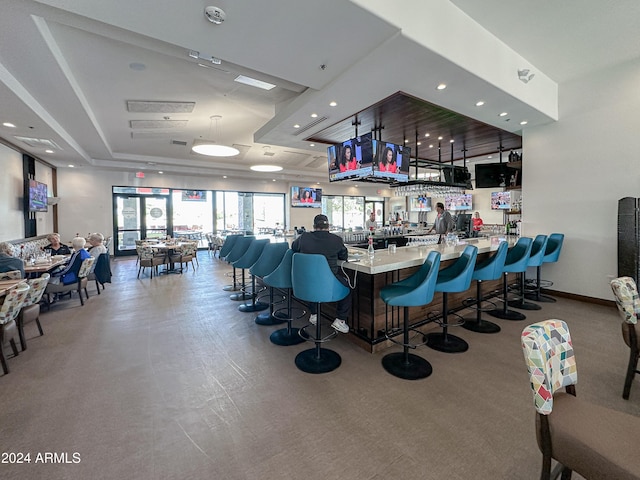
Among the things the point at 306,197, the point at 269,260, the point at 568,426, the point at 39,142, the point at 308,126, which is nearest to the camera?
the point at 568,426

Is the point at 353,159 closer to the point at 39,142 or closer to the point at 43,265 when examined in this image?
the point at 43,265

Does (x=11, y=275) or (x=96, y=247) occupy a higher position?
(x=96, y=247)

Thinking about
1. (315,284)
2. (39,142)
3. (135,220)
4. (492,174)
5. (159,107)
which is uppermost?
(159,107)

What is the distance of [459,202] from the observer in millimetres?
12984

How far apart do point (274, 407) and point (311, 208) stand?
12431mm

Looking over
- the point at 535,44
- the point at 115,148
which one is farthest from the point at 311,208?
the point at 535,44

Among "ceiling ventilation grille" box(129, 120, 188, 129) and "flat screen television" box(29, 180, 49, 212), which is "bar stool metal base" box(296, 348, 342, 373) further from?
"flat screen television" box(29, 180, 49, 212)

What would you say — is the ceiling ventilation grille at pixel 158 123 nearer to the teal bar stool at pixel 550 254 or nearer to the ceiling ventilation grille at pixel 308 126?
the ceiling ventilation grille at pixel 308 126

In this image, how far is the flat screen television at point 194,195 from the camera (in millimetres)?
11703

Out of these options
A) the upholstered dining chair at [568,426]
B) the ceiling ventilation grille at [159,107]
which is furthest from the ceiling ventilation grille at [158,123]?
the upholstered dining chair at [568,426]

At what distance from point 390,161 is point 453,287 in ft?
9.18

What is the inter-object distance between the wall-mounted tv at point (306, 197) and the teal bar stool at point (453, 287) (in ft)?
35.4

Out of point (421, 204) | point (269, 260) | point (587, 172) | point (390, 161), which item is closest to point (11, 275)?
point (269, 260)

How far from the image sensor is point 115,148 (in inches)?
332
